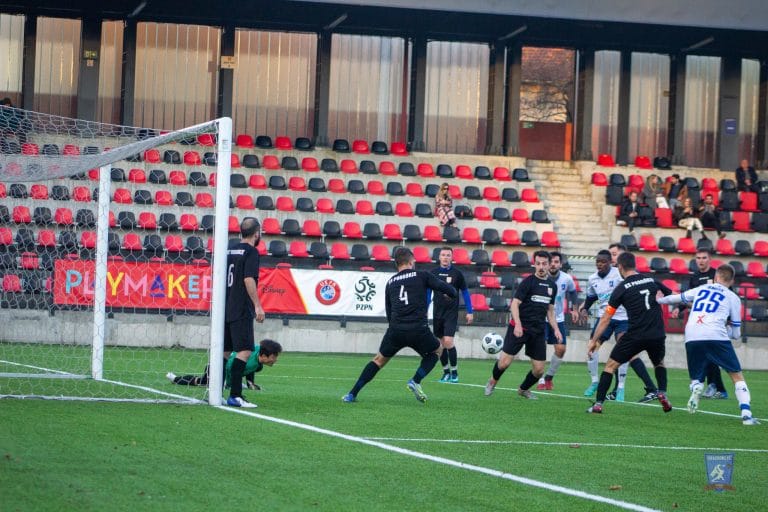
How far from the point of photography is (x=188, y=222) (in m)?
27.0

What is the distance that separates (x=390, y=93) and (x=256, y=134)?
4788 millimetres

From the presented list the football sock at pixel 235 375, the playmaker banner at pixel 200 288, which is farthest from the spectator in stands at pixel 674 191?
the football sock at pixel 235 375

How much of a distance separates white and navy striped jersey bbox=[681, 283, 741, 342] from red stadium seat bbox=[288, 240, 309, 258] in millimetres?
15253

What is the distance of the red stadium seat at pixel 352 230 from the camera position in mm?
30156

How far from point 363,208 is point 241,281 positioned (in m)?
19.5

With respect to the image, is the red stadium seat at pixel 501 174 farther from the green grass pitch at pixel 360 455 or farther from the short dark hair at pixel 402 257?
the short dark hair at pixel 402 257

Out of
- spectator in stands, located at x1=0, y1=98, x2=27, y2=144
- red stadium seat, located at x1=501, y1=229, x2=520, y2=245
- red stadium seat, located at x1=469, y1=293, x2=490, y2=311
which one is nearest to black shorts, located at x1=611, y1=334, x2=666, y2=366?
spectator in stands, located at x1=0, y1=98, x2=27, y2=144

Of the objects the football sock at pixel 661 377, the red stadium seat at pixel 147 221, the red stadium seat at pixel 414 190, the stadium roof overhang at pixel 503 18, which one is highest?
the stadium roof overhang at pixel 503 18

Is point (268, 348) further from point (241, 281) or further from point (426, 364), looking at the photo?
point (426, 364)

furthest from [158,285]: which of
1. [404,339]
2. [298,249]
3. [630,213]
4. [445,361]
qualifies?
[630,213]

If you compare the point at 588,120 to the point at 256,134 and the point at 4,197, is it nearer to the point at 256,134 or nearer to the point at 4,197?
the point at 256,134

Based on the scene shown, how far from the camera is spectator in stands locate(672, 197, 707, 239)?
33.2 meters

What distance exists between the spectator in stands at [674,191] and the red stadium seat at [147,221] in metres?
16.3

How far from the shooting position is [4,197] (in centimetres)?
2080
